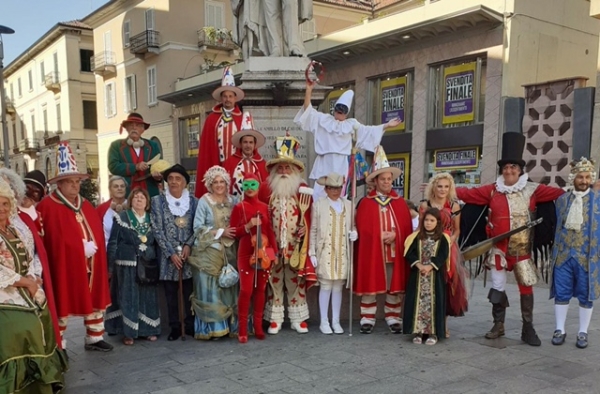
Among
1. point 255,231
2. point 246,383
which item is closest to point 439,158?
point 255,231

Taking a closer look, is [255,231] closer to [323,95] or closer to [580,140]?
[323,95]

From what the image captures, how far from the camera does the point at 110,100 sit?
96.5ft

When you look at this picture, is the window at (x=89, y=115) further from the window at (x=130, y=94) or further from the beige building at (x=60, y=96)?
the window at (x=130, y=94)

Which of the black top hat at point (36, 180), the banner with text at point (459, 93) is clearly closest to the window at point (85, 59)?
the banner with text at point (459, 93)

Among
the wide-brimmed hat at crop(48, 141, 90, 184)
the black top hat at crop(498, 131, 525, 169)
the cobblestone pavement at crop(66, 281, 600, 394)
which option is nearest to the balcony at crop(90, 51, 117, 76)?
the cobblestone pavement at crop(66, 281, 600, 394)

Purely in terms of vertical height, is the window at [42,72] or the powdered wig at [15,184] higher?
the window at [42,72]

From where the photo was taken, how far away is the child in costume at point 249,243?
188 inches

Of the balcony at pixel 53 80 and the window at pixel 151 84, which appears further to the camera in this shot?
the balcony at pixel 53 80

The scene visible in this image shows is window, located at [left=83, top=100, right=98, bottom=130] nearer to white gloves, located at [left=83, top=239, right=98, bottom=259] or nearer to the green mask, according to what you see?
white gloves, located at [left=83, top=239, right=98, bottom=259]

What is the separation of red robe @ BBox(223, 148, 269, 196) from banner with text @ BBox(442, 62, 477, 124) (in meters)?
9.63

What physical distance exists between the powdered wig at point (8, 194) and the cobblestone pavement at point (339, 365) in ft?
4.92

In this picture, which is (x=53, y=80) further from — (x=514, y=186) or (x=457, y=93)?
(x=514, y=186)

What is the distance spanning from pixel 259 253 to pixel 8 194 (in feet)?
7.15

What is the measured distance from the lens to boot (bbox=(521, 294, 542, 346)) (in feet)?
16.0
